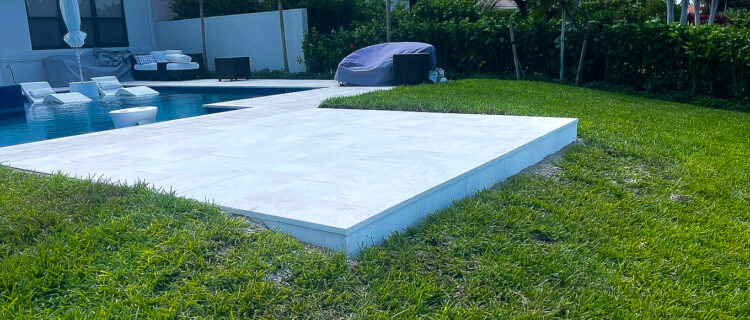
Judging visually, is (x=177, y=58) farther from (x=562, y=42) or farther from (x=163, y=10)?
(x=562, y=42)

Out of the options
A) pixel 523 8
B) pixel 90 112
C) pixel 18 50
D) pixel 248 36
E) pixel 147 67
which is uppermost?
pixel 523 8

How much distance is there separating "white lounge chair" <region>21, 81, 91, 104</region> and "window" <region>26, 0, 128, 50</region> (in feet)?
17.2

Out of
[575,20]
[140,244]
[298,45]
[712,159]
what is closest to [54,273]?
[140,244]

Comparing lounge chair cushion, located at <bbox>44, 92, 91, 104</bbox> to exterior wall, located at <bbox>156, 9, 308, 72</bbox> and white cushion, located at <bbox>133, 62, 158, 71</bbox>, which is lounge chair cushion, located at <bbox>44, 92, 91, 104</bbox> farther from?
exterior wall, located at <bbox>156, 9, 308, 72</bbox>

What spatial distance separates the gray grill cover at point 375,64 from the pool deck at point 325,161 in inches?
220

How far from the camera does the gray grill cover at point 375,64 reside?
13164mm

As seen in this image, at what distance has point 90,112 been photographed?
11695 mm

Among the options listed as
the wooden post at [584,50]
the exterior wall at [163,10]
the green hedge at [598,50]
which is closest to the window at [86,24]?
the exterior wall at [163,10]

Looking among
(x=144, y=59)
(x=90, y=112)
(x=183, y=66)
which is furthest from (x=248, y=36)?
(x=90, y=112)

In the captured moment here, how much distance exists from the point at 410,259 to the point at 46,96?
12.1 meters

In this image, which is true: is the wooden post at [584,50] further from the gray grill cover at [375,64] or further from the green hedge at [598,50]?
the gray grill cover at [375,64]

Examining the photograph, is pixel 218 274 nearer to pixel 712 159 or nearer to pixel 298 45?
pixel 712 159

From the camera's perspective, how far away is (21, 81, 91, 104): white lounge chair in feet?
41.7

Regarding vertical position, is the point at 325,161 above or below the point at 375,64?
below
